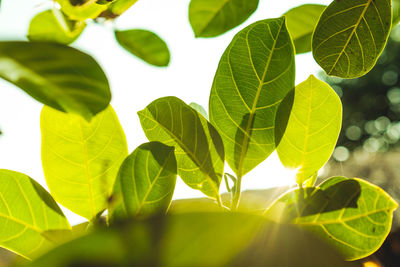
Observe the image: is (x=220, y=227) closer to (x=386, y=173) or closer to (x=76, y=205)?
(x=76, y=205)

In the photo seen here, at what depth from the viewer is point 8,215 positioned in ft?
1.38

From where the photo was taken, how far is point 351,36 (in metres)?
0.55

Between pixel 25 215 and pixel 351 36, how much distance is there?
0.56 metres

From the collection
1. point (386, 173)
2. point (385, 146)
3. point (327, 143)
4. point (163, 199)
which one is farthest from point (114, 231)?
point (385, 146)

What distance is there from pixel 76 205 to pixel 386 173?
14.8 feet

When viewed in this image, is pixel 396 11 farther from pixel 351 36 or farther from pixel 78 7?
pixel 78 7

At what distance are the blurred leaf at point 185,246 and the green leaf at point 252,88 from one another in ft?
0.89

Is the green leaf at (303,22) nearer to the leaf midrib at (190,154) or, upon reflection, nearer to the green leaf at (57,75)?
the leaf midrib at (190,154)

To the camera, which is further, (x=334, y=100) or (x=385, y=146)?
(x=385, y=146)

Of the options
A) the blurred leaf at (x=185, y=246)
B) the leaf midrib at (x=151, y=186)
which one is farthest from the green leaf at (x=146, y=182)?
the blurred leaf at (x=185, y=246)

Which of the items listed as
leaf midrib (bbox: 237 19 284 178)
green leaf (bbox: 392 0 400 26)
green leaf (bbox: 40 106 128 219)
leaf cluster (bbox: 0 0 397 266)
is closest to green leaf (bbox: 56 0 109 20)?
leaf cluster (bbox: 0 0 397 266)

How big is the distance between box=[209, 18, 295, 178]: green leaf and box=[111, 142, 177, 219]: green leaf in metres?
0.10

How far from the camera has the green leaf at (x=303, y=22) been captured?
2.34 feet

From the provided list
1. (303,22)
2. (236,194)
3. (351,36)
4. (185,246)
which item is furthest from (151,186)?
(303,22)
